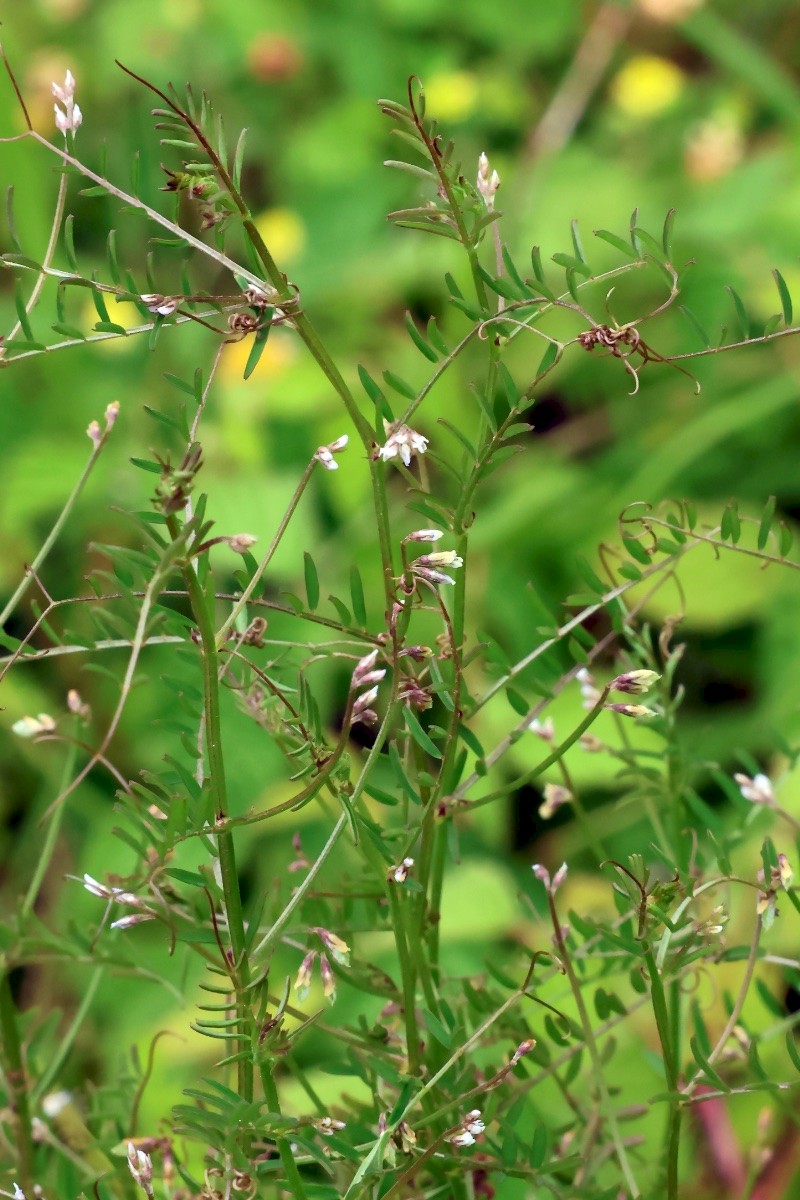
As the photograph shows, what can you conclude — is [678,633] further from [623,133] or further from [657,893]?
[657,893]

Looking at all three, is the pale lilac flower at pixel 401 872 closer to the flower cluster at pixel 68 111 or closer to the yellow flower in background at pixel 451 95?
the flower cluster at pixel 68 111

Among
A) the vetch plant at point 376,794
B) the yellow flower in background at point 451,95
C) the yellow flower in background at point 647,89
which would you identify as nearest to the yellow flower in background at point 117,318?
the yellow flower in background at point 451,95

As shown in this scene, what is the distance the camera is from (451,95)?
1.51 meters

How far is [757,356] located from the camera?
1.29 metres

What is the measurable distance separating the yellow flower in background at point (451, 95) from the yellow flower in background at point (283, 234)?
0.63 ft

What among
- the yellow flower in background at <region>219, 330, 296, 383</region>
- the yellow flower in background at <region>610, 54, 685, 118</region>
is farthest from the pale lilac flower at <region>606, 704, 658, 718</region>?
the yellow flower in background at <region>610, 54, 685, 118</region>

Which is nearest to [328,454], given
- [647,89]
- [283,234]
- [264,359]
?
[264,359]

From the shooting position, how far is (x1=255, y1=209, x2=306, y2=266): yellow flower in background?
57.9 inches

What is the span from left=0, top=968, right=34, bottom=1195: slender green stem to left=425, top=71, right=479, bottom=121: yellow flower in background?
4.02 ft

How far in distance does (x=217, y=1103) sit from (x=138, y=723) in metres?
0.82

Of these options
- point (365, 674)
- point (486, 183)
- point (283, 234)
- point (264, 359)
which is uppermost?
point (486, 183)

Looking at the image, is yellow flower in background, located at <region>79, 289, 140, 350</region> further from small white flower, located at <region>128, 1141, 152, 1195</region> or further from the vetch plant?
small white flower, located at <region>128, 1141, 152, 1195</region>

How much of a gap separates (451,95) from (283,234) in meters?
0.24

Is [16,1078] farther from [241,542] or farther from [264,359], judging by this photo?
[264,359]
